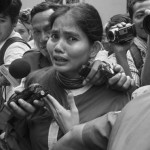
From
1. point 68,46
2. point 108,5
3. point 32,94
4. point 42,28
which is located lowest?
point 108,5

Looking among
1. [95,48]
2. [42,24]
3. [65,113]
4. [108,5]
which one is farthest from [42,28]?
[108,5]

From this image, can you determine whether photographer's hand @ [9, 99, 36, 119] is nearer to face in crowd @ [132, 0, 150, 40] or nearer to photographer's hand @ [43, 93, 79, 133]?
photographer's hand @ [43, 93, 79, 133]

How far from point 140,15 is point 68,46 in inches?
33.9

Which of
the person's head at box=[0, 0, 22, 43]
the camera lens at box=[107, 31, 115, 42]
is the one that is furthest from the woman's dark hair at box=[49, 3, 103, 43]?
the person's head at box=[0, 0, 22, 43]

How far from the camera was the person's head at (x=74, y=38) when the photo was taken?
1.81 metres

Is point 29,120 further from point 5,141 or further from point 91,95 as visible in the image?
point 91,95

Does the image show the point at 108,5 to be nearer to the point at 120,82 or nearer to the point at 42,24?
the point at 42,24

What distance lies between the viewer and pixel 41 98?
169 cm

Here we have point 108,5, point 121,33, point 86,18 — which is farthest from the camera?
point 108,5

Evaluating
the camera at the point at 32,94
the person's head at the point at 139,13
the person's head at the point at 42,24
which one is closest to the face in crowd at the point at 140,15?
the person's head at the point at 139,13

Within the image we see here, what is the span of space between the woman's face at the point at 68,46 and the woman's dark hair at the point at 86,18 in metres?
0.02

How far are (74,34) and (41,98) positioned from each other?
0.35 metres

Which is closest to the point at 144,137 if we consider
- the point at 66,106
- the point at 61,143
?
the point at 61,143

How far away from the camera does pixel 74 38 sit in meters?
1.84
